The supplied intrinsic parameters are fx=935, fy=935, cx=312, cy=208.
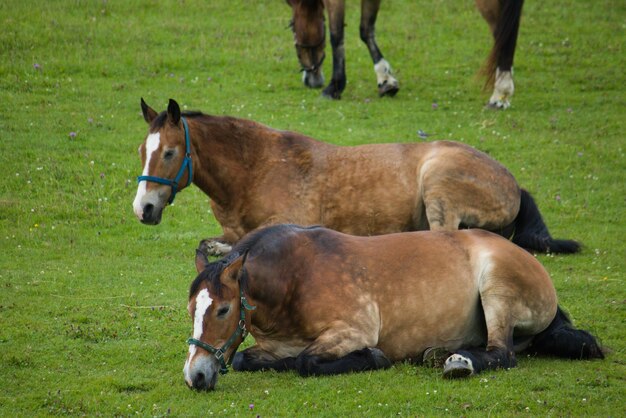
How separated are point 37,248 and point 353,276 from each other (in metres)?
5.88

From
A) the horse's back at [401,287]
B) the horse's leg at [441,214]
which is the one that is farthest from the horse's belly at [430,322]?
the horse's leg at [441,214]

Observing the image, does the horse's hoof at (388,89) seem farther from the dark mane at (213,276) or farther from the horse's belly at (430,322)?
the dark mane at (213,276)

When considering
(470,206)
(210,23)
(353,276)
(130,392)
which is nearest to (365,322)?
(353,276)

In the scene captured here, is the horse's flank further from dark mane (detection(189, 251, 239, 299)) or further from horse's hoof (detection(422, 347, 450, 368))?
dark mane (detection(189, 251, 239, 299))

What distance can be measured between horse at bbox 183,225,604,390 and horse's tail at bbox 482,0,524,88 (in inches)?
376

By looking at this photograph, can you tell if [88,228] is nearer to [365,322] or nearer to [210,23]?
[365,322]

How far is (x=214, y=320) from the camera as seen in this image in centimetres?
701

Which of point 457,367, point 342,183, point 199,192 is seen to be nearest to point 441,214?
point 342,183

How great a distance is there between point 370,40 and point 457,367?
12.1 metres

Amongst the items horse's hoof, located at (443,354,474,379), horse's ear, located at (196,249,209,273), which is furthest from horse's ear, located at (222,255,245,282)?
horse's hoof, located at (443,354,474,379)

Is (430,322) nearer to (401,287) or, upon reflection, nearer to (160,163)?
(401,287)

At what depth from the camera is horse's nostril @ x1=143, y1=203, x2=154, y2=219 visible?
31.6 ft

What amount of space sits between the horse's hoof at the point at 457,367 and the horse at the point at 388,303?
1cm

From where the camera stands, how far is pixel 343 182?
35.1 ft
